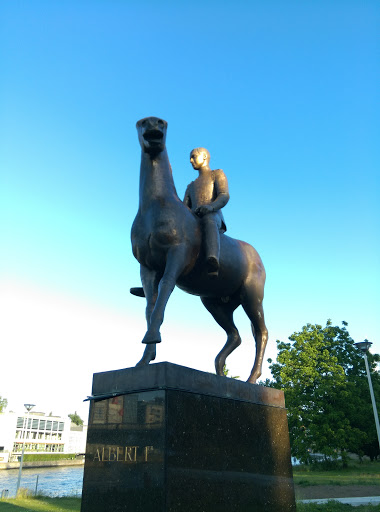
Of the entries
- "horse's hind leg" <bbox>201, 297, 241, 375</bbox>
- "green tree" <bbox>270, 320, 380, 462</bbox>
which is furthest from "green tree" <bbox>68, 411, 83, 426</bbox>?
"horse's hind leg" <bbox>201, 297, 241, 375</bbox>

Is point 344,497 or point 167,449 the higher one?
point 167,449

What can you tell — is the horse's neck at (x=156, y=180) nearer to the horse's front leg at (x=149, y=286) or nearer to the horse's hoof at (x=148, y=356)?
the horse's front leg at (x=149, y=286)

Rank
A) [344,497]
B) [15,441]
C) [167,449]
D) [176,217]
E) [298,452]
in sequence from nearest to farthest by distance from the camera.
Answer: [167,449] → [176,217] → [344,497] → [298,452] → [15,441]

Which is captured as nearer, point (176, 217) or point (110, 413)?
point (110, 413)

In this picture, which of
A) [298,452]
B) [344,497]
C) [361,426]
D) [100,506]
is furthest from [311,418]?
[100,506]

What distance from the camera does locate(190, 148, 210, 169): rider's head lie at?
627 cm

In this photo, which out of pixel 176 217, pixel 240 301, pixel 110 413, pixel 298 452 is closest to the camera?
pixel 110 413

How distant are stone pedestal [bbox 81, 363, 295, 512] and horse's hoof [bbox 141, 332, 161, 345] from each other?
1.21 ft

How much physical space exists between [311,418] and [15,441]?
69.2 meters

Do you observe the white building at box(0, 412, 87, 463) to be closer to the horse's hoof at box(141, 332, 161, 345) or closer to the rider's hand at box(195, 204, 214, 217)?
the rider's hand at box(195, 204, 214, 217)

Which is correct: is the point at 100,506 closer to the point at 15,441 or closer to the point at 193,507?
the point at 193,507

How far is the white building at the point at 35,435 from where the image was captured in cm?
7962

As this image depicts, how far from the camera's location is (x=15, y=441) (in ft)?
271

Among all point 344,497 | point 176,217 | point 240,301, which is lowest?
point 344,497
